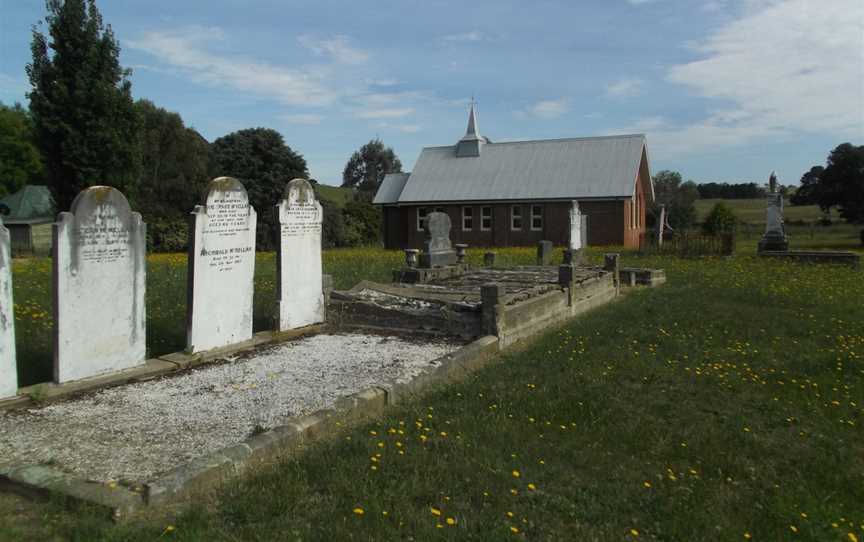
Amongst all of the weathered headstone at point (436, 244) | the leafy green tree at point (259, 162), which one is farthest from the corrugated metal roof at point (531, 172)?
the weathered headstone at point (436, 244)

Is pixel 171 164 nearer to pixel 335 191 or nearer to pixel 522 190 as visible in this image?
pixel 522 190

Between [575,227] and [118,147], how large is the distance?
70.8 feet

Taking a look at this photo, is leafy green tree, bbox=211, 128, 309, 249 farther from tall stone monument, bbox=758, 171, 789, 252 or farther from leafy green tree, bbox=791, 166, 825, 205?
leafy green tree, bbox=791, 166, 825, 205

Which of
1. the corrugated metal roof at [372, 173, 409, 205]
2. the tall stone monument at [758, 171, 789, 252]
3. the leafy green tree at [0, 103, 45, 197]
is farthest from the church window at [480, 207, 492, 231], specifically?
the leafy green tree at [0, 103, 45, 197]

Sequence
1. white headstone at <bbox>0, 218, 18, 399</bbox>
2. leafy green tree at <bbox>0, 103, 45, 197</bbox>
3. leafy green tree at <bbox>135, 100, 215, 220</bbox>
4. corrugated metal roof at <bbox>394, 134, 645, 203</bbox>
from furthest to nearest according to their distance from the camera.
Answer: leafy green tree at <bbox>0, 103, 45, 197</bbox> < leafy green tree at <bbox>135, 100, 215, 220</bbox> < corrugated metal roof at <bbox>394, 134, 645, 203</bbox> < white headstone at <bbox>0, 218, 18, 399</bbox>

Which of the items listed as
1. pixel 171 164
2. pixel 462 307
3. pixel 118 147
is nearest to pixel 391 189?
pixel 118 147

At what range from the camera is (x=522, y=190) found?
121 feet

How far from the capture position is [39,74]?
2895 cm

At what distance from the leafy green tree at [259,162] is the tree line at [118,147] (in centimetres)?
7

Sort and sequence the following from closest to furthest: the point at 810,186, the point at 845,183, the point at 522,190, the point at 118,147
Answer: the point at 118,147 → the point at 522,190 → the point at 845,183 → the point at 810,186

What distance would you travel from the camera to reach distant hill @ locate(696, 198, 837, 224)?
193 ft

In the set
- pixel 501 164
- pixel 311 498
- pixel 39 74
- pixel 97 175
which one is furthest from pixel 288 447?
pixel 501 164

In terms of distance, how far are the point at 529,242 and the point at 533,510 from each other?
3322 cm

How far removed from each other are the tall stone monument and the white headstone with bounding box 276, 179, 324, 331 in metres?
22.3
